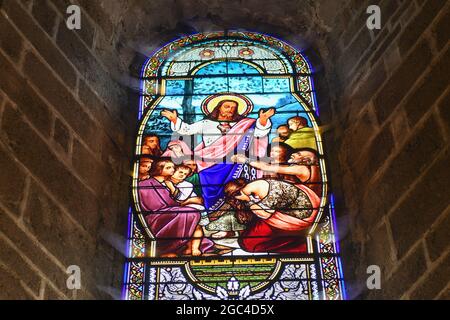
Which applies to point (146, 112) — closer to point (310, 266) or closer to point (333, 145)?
point (333, 145)

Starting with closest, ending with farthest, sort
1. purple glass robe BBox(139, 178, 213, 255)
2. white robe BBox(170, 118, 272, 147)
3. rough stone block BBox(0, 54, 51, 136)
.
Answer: rough stone block BBox(0, 54, 51, 136) → purple glass robe BBox(139, 178, 213, 255) → white robe BBox(170, 118, 272, 147)

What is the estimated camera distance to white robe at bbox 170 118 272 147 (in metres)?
5.72

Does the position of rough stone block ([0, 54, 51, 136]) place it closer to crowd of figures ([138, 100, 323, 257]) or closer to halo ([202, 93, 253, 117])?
crowd of figures ([138, 100, 323, 257])

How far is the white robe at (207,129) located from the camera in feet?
18.8

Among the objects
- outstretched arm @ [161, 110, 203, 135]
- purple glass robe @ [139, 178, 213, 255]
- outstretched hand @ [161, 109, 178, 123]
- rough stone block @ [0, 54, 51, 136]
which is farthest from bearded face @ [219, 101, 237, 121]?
rough stone block @ [0, 54, 51, 136]

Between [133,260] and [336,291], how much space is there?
119 cm

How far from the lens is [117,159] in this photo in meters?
5.52

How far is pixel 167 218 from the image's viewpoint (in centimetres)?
528

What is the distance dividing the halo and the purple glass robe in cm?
73

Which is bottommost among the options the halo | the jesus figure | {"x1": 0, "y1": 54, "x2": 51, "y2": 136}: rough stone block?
{"x1": 0, "y1": 54, "x2": 51, "y2": 136}: rough stone block

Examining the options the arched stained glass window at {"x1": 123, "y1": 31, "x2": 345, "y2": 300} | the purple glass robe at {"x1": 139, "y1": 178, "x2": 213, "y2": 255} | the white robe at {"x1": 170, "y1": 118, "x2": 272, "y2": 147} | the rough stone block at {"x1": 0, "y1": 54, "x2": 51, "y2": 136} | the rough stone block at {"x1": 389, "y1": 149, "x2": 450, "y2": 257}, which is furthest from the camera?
the white robe at {"x1": 170, "y1": 118, "x2": 272, "y2": 147}

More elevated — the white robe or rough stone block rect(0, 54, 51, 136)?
the white robe
